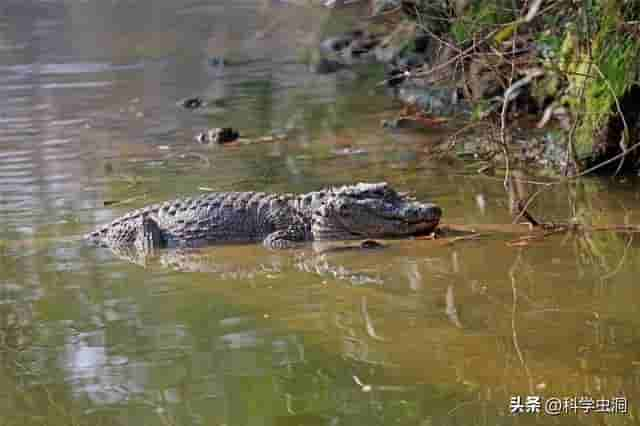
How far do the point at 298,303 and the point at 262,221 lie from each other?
1.93m

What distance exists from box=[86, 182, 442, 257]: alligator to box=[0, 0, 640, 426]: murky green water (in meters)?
0.21

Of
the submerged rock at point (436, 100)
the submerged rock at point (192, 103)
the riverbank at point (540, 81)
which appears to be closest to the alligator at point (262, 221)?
the riverbank at point (540, 81)

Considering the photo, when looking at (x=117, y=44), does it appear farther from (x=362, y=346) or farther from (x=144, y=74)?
(x=362, y=346)

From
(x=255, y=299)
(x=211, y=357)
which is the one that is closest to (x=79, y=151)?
(x=255, y=299)

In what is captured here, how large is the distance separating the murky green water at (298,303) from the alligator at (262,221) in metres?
0.21

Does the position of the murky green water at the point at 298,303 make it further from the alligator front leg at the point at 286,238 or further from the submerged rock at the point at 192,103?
the submerged rock at the point at 192,103

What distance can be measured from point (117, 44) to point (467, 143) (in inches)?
495

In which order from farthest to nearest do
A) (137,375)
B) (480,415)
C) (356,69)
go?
1. (356,69)
2. (137,375)
3. (480,415)

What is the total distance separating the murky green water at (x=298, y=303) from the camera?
15.5ft

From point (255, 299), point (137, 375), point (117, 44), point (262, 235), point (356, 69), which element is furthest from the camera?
point (117, 44)

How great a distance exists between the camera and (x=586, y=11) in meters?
6.67

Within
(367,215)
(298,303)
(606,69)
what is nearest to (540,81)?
(606,69)

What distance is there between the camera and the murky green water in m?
4.73

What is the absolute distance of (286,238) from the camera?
25.9 feet
